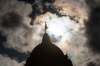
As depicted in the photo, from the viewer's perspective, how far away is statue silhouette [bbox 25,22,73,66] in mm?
62906

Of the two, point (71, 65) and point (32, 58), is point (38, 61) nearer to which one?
point (32, 58)

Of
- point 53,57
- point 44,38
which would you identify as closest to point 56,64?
point 53,57

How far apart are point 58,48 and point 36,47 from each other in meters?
3.96

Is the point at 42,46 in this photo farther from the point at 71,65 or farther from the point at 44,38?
the point at 71,65

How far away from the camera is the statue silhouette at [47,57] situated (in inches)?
2477

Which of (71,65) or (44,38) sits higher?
(44,38)

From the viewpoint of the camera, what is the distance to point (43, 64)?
2477 inches

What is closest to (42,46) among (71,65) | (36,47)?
(36,47)

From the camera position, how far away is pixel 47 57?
63.4 m

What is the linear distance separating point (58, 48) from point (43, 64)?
387 centimetres

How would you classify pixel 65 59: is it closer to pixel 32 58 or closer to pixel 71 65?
pixel 71 65

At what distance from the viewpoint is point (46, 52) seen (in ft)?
213

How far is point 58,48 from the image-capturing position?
62.6 meters

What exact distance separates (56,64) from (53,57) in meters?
1.34
